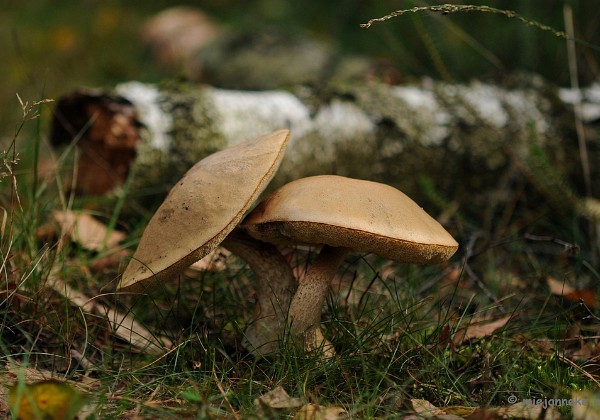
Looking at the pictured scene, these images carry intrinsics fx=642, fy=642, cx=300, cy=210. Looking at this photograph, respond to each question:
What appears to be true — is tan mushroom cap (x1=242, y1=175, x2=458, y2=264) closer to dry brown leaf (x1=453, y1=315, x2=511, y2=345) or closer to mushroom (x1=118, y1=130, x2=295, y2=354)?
mushroom (x1=118, y1=130, x2=295, y2=354)

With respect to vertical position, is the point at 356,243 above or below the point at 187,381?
above

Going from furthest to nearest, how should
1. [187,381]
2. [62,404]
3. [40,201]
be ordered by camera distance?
1. [40,201]
2. [187,381]
3. [62,404]

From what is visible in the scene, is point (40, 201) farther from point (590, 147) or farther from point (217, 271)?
point (590, 147)

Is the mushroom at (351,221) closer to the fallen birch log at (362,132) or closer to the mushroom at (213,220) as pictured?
the mushroom at (213,220)

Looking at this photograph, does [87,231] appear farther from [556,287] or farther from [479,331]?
[556,287]

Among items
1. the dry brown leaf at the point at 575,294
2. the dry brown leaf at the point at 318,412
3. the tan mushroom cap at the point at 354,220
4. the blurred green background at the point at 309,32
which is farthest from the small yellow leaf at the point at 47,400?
the dry brown leaf at the point at 575,294

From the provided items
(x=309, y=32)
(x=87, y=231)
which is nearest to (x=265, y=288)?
(x=87, y=231)

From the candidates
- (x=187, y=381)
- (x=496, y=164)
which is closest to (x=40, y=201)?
(x=187, y=381)
